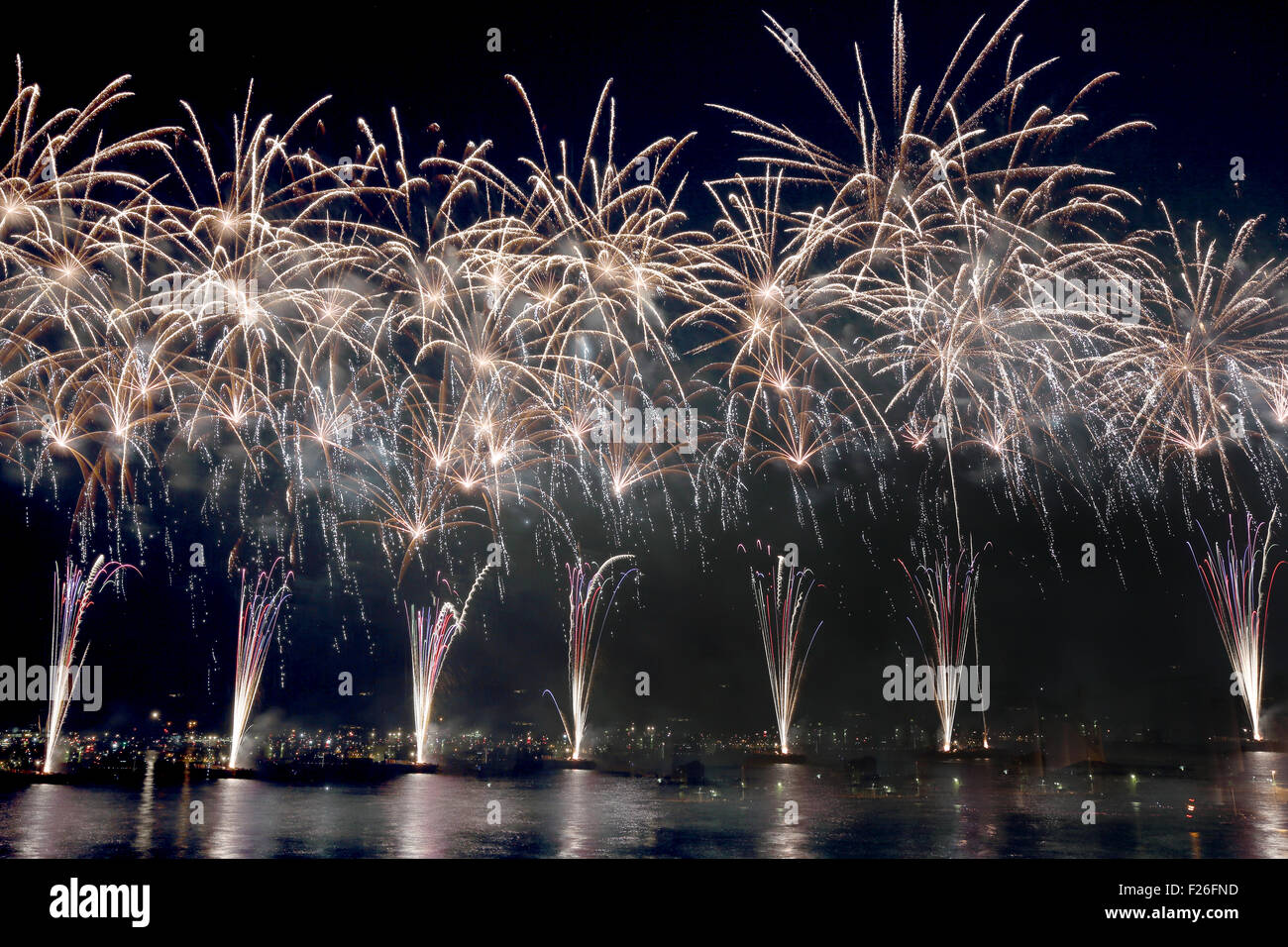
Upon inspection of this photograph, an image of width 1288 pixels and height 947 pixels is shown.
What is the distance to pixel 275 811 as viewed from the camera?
3064 centimetres

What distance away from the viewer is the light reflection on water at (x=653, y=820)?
21297mm

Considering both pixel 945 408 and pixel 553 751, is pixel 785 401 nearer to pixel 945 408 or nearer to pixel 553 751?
pixel 945 408

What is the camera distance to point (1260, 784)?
40.4 metres

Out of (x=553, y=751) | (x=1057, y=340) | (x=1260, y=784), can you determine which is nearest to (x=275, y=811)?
(x=1057, y=340)

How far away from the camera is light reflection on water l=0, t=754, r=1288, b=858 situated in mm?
21297

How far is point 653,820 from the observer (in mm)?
27797

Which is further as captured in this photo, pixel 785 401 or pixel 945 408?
pixel 785 401
